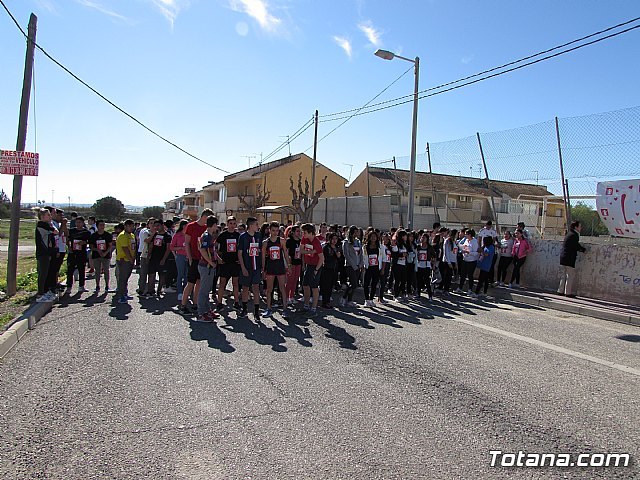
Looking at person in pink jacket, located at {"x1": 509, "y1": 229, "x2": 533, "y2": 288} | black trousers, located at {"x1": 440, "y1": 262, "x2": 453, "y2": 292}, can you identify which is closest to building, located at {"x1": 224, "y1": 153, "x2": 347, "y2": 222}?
person in pink jacket, located at {"x1": 509, "y1": 229, "x2": 533, "y2": 288}

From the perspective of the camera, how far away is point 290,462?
3.41 meters

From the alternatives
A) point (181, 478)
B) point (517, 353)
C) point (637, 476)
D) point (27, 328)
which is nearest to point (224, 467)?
point (181, 478)

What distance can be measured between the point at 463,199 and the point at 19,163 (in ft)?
102

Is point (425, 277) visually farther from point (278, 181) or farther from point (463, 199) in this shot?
point (278, 181)

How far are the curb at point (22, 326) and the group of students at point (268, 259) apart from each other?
0.60m

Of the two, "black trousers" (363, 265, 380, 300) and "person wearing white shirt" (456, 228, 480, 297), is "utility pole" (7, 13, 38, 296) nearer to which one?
"black trousers" (363, 265, 380, 300)

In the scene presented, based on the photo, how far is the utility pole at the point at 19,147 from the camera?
9906mm

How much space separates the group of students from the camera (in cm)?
862

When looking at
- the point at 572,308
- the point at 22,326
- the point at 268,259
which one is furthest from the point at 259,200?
the point at 22,326

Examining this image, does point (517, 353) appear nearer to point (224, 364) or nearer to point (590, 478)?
point (590, 478)

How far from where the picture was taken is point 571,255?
10.8 meters

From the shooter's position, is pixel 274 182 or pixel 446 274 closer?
pixel 446 274

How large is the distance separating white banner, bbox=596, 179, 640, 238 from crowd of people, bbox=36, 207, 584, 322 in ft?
2.62

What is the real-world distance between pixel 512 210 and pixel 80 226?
23913 mm
